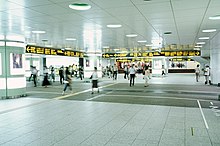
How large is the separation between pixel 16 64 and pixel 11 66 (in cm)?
32

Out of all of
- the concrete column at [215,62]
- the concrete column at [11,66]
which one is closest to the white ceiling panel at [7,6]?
the concrete column at [11,66]

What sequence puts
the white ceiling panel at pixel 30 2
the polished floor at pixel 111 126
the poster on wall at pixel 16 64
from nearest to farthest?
1. the polished floor at pixel 111 126
2. the white ceiling panel at pixel 30 2
3. the poster on wall at pixel 16 64

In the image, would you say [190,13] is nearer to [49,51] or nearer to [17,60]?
[17,60]

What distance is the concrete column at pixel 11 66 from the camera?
10.7 metres

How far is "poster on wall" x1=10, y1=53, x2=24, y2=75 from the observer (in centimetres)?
1100

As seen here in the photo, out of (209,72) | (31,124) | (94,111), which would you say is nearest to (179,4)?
(94,111)

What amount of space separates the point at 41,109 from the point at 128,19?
4.75 m

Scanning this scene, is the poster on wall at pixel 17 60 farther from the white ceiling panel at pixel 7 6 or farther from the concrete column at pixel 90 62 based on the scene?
the concrete column at pixel 90 62

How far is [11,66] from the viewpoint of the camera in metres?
11.0

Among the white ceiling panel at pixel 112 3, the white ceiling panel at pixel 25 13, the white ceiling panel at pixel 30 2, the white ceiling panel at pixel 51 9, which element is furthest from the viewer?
the white ceiling panel at pixel 25 13

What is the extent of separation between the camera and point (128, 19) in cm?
790

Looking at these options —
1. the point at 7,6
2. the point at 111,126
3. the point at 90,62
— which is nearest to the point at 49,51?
the point at 90,62

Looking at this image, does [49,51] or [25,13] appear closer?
[25,13]

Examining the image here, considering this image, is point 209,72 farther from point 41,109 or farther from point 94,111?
point 41,109
